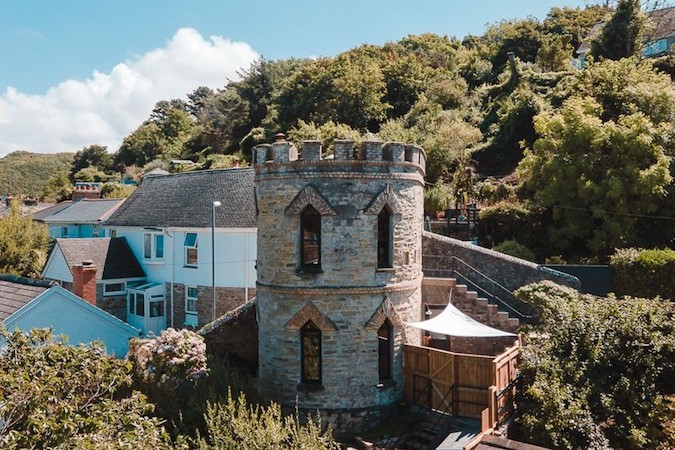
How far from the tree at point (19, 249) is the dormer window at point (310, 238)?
25517 millimetres

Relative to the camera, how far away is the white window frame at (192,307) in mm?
27906

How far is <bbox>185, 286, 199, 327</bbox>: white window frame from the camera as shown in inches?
1099

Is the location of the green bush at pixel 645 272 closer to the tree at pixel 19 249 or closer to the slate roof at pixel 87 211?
the slate roof at pixel 87 211

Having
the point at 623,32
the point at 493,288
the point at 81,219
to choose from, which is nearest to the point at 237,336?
the point at 493,288

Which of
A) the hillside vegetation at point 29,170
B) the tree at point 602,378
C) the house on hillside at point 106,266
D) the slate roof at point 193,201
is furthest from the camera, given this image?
the hillside vegetation at point 29,170

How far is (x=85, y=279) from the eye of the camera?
22.8 metres

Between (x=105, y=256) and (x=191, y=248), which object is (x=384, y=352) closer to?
(x=191, y=248)

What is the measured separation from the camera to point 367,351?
1644 centimetres

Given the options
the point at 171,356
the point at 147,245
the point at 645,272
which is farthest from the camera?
the point at 147,245

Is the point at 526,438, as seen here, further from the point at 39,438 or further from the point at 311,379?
the point at 39,438

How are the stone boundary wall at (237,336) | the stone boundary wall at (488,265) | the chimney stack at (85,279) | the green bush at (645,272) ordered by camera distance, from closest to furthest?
the stone boundary wall at (237,336), the stone boundary wall at (488,265), the green bush at (645,272), the chimney stack at (85,279)

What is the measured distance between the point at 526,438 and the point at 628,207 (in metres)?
15.1

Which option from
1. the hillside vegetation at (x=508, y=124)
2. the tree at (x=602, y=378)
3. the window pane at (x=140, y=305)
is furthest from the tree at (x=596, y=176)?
the window pane at (x=140, y=305)

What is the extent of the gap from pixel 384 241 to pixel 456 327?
3350 mm
